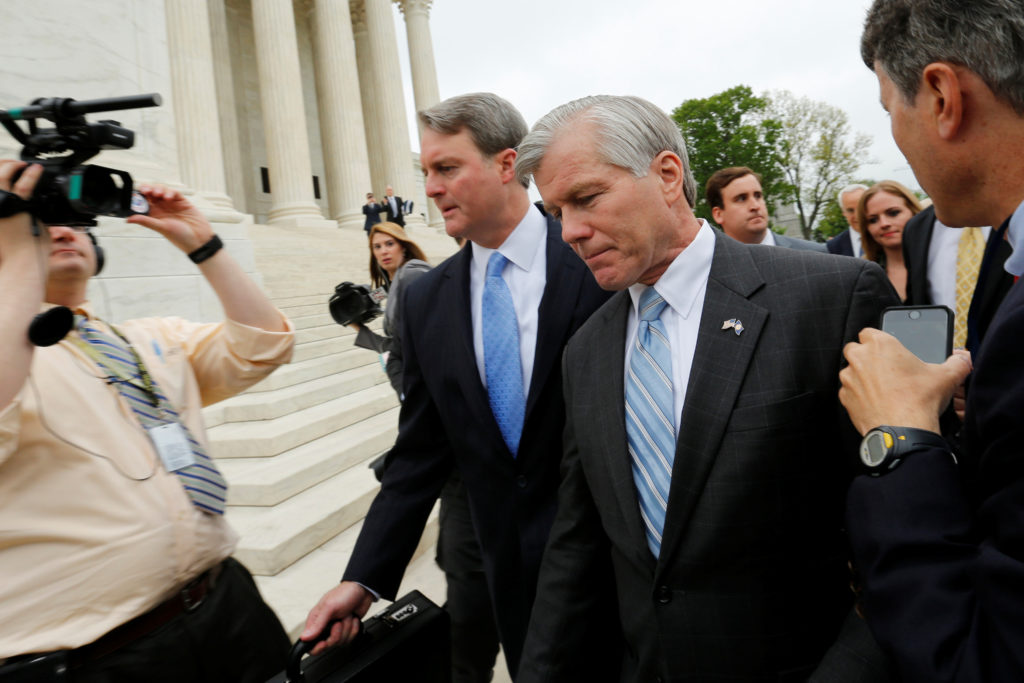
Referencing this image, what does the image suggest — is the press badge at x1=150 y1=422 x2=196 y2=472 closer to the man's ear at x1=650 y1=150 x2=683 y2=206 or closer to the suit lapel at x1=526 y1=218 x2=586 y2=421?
the suit lapel at x1=526 y1=218 x2=586 y2=421

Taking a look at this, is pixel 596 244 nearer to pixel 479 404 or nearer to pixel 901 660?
pixel 479 404

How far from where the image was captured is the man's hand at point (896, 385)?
1051 millimetres

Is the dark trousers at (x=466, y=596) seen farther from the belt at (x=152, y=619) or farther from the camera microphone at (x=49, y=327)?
the camera microphone at (x=49, y=327)

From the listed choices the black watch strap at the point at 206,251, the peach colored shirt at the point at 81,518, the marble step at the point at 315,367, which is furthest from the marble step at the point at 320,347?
the peach colored shirt at the point at 81,518

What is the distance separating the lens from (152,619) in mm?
1768

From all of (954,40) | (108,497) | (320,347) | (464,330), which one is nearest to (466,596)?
(464,330)

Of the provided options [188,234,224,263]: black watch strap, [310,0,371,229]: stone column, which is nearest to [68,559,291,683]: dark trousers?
[188,234,224,263]: black watch strap

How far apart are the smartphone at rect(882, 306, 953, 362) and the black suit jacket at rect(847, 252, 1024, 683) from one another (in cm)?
22

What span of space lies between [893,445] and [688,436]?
0.43 meters

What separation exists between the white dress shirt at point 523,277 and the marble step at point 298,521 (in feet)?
9.41

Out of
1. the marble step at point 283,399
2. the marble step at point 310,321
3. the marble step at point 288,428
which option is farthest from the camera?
the marble step at point 310,321

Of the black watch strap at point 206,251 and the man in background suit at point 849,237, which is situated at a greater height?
the man in background suit at point 849,237

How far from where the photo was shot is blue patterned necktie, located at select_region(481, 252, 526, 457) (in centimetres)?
219

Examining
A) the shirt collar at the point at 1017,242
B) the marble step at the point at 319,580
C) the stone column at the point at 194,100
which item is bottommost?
the marble step at the point at 319,580
